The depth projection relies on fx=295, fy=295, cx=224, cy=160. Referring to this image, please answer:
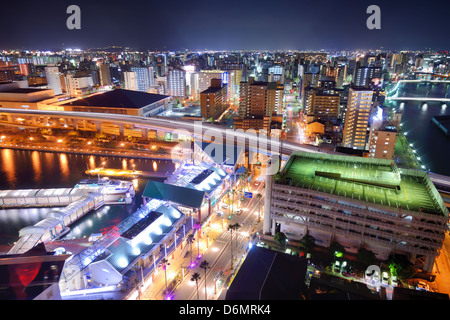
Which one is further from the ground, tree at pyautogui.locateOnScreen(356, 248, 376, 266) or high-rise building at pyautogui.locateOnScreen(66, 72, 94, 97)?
high-rise building at pyautogui.locateOnScreen(66, 72, 94, 97)

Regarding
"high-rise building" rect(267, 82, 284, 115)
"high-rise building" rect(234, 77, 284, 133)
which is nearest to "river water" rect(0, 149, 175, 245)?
"high-rise building" rect(234, 77, 284, 133)

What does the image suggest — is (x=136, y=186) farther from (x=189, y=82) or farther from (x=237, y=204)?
(x=189, y=82)

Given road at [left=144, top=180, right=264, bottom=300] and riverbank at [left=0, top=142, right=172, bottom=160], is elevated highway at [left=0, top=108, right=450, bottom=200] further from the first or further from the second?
road at [left=144, top=180, right=264, bottom=300]

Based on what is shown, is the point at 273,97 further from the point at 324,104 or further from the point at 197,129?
the point at 197,129

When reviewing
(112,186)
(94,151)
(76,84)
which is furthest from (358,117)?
(76,84)

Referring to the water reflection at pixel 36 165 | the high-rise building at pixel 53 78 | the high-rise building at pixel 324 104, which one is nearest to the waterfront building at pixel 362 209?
the water reflection at pixel 36 165

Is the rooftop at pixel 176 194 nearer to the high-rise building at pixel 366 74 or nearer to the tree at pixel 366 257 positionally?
the tree at pixel 366 257
